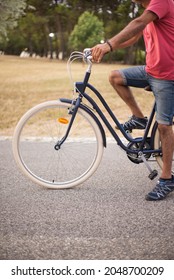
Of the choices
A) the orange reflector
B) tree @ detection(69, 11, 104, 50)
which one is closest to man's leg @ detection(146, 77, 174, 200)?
the orange reflector

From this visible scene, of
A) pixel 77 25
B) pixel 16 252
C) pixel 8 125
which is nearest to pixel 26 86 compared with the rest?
pixel 8 125

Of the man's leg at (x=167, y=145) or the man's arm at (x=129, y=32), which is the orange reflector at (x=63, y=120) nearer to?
the man's arm at (x=129, y=32)

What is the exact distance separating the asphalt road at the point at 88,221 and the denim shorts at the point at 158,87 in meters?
0.65

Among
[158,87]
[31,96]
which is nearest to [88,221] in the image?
[158,87]

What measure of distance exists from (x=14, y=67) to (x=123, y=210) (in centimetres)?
2080

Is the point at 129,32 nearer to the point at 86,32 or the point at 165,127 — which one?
the point at 165,127

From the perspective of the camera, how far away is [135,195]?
133 inches

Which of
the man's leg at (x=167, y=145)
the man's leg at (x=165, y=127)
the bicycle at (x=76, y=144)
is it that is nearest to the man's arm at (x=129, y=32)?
the bicycle at (x=76, y=144)

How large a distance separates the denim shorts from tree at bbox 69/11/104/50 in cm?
2561

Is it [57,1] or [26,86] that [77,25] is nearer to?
[57,1]

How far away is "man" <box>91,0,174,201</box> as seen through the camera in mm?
2855

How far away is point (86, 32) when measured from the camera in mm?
34094

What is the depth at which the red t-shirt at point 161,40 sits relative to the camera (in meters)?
2.80

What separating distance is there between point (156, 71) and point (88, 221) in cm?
114
